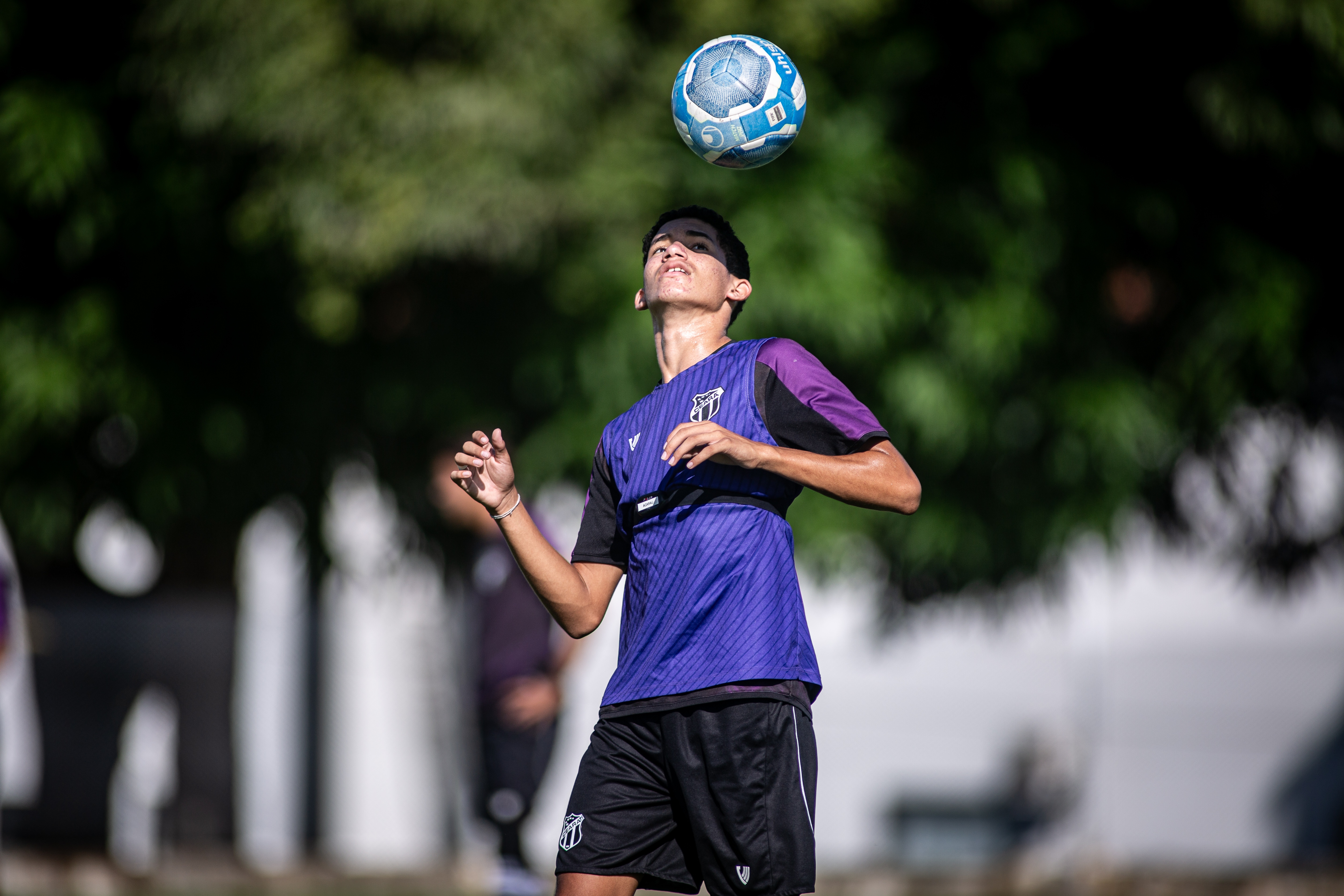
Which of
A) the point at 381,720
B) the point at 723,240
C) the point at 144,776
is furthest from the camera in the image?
the point at 381,720

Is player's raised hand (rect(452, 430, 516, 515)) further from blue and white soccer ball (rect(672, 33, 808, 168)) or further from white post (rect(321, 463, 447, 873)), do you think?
white post (rect(321, 463, 447, 873))

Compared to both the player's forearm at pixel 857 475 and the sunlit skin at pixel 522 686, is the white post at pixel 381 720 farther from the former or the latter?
the player's forearm at pixel 857 475

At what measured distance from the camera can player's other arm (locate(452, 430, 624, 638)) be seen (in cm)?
351

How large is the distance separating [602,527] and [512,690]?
3.71 m

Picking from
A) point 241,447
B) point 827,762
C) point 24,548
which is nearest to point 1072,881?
point 827,762

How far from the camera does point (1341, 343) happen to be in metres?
9.59

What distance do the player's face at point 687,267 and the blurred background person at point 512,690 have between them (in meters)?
3.79

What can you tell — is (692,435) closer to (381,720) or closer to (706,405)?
(706,405)

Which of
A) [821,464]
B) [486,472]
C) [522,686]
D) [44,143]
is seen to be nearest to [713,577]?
[821,464]

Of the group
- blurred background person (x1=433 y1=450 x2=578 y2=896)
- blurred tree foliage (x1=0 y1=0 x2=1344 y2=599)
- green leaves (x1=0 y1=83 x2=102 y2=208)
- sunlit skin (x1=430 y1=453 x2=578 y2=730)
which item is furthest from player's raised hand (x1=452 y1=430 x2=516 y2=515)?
green leaves (x1=0 y1=83 x2=102 y2=208)

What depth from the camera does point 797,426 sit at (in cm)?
347

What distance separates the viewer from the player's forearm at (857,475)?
3.24m

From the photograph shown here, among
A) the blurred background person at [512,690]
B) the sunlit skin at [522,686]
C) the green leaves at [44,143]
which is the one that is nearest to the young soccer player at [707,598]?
the sunlit skin at [522,686]

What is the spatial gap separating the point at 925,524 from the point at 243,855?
253 inches
